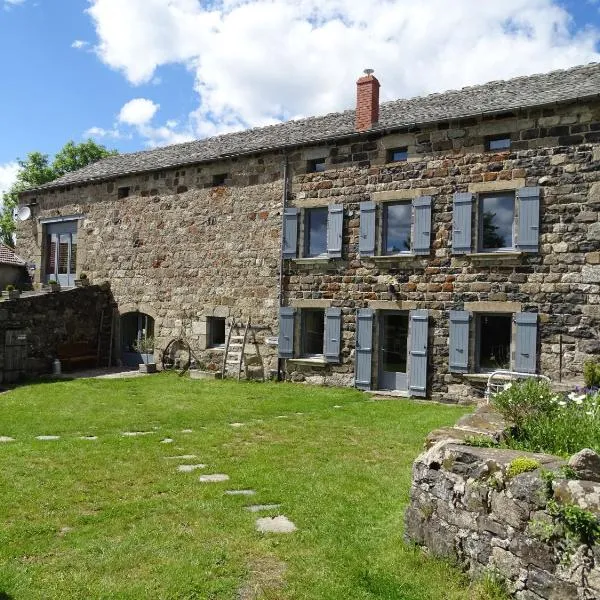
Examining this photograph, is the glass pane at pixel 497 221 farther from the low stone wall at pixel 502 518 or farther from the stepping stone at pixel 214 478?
the stepping stone at pixel 214 478

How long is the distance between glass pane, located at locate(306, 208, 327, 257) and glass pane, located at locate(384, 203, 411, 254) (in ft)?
5.24

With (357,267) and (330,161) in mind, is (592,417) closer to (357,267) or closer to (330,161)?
(357,267)

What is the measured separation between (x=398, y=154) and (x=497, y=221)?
2.71 m

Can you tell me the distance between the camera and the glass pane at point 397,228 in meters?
12.1

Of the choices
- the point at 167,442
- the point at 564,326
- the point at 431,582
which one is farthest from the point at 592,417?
the point at 564,326

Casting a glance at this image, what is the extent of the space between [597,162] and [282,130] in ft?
28.2

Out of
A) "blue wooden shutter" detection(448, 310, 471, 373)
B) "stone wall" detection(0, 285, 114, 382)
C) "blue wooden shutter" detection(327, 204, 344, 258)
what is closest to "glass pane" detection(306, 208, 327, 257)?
"blue wooden shutter" detection(327, 204, 344, 258)

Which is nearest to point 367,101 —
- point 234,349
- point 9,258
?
point 234,349

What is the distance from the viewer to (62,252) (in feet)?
59.9

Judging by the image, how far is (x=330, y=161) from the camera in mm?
12938

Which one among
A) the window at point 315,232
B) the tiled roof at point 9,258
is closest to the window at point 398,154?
the window at point 315,232

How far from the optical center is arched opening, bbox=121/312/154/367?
1616 cm

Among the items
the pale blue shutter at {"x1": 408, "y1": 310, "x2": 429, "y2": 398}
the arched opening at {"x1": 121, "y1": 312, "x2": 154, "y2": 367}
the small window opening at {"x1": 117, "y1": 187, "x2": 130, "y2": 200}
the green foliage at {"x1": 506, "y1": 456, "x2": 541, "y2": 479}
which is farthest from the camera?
the small window opening at {"x1": 117, "y1": 187, "x2": 130, "y2": 200}

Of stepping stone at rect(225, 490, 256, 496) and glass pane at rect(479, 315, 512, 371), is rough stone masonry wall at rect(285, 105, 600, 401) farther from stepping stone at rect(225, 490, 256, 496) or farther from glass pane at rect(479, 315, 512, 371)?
stepping stone at rect(225, 490, 256, 496)
